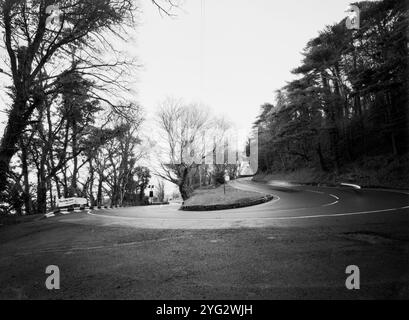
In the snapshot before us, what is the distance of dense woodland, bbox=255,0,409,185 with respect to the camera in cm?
1814

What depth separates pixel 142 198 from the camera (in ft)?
181

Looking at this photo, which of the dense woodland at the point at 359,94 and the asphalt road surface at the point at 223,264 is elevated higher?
the dense woodland at the point at 359,94

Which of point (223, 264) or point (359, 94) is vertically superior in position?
point (359, 94)

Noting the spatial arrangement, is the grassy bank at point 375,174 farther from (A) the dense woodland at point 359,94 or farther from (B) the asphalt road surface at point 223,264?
(B) the asphalt road surface at point 223,264

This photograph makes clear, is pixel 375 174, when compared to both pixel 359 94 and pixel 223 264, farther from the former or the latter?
pixel 223 264

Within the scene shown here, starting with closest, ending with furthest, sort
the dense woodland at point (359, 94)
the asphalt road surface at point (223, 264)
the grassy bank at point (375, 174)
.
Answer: the asphalt road surface at point (223, 264), the dense woodland at point (359, 94), the grassy bank at point (375, 174)

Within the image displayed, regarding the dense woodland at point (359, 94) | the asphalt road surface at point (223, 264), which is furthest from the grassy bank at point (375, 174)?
the asphalt road surface at point (223, 264)

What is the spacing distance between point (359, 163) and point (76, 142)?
2896 cm

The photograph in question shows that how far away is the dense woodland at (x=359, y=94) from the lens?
714 inches

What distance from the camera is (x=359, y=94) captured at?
21.1 meters

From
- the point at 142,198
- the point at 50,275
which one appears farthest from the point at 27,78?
the point at 142,198

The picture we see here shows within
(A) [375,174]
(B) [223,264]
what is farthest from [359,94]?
(B) [223,264]
